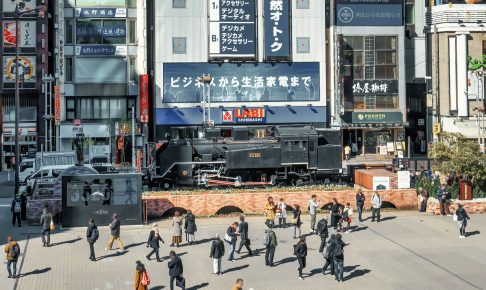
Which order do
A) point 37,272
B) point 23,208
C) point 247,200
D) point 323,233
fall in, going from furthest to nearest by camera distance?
point 247,200
point 23,208
point 323,233
point 37,272

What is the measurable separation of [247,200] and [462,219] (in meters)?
11.4

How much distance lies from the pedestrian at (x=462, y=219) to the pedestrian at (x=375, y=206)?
4547 millimetres

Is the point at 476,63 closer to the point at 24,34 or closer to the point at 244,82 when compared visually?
the point at 244,82

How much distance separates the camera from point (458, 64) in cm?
6312

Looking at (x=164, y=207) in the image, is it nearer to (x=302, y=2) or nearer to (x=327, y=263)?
(x=327, y=263)

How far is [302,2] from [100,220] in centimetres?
3618

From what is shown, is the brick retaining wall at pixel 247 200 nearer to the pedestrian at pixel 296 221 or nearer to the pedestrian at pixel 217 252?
the pedestrian at pixel 296 221

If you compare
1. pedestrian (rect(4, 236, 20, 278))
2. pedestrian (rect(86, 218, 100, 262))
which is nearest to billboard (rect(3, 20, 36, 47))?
pedestrian (rect(86, 218, 100, 262))

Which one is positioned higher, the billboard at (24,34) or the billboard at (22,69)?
the billboard at (24,34)

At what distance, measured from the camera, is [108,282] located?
2541 centimetres

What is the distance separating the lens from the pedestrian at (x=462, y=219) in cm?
3181

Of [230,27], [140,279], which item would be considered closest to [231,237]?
[140,279]

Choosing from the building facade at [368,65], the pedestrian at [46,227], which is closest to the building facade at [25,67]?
the building facade at [368,65]

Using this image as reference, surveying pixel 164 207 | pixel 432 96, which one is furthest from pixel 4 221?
pixel 432 96
